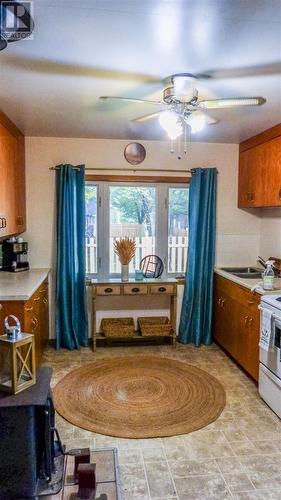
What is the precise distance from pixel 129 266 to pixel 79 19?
312 cm

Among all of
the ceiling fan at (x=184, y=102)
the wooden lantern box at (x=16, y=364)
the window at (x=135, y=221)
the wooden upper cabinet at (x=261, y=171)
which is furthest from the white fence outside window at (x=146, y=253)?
the wooden lantern box at (x=16, y=364)

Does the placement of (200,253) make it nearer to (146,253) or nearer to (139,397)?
(146,253)

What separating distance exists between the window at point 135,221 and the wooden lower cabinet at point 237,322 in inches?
29.2

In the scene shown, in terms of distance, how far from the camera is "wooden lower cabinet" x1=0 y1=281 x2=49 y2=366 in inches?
113

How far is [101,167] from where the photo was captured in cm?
427

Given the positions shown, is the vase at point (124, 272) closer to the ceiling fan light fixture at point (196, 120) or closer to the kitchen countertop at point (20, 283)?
the kitchen countertop at point (20, 283)

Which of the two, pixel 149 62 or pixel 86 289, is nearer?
pixel 149 62

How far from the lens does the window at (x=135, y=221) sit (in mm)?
4395

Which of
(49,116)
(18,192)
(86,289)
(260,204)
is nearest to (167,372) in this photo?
(86,289)

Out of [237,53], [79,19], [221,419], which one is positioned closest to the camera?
[79,19]

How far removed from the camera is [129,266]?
4.51 m

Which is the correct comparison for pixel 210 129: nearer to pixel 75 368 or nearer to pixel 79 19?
pixel 79 19

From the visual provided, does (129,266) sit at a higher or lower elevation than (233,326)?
higher

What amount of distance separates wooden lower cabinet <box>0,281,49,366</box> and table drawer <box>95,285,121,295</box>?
575 millimetres
